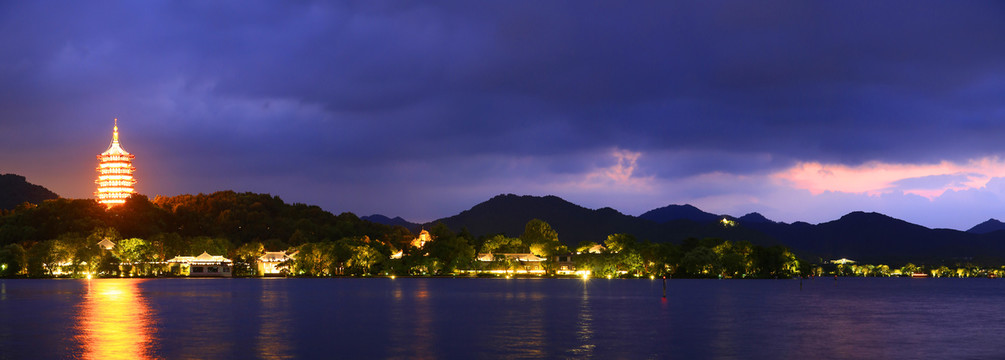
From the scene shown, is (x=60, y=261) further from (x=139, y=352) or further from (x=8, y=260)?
(x=139, y=352)

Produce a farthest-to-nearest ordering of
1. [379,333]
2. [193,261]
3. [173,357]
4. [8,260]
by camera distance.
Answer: [193,261], [8,260], [379,333], [173,357]

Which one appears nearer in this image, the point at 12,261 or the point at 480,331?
the point at 480,331

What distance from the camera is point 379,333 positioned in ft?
164

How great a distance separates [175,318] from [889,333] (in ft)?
161

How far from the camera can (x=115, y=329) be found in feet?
165

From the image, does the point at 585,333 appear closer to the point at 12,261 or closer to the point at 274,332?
the point at 274,332

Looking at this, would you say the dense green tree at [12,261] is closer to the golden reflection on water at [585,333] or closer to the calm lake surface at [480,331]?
the calm lake surface at [480,331]

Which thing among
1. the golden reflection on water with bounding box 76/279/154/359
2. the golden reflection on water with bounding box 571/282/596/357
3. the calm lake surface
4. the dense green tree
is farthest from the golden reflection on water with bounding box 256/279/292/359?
the dense green tree

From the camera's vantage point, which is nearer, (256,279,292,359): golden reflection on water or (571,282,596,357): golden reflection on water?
(256,279,292,359): golden reflection on water

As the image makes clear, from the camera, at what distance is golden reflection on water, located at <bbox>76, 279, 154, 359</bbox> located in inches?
1529

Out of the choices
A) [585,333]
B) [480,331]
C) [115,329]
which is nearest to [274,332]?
[115,329]

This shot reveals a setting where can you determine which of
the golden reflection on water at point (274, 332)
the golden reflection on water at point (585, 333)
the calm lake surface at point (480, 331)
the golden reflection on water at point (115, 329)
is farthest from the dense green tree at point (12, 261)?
the golden reflection on water at point (585, 333)

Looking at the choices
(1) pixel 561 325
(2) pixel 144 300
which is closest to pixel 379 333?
(1) pixel 561 325

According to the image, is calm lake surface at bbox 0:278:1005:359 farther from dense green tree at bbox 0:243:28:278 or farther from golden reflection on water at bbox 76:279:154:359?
dense green tree at bbox 0:243:28:278
